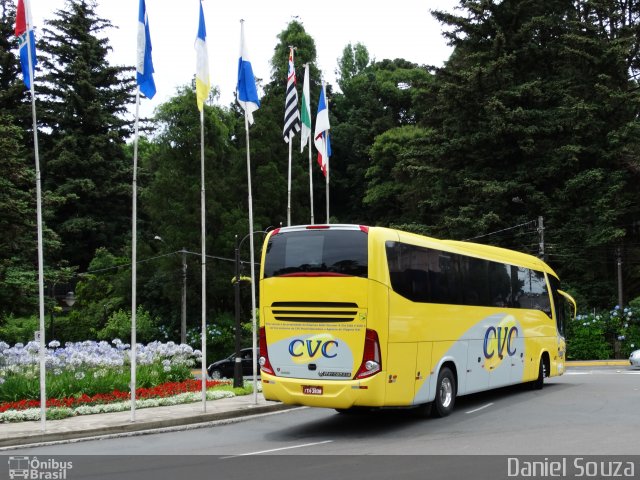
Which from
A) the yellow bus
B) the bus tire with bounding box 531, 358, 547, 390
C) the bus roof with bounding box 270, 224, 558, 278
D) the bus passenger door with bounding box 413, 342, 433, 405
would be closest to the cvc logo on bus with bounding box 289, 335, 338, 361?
the yellow bus

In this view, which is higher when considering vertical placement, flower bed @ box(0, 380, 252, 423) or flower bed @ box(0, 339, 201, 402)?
flower bed @ box(0, 339, 201, 402)

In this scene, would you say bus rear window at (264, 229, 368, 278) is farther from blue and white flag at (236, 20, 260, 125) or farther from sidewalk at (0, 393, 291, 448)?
blue and white flag at (236, 20, 260, 125)

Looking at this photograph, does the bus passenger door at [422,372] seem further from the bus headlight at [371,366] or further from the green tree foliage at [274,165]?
the green tree foliage at [274,165]

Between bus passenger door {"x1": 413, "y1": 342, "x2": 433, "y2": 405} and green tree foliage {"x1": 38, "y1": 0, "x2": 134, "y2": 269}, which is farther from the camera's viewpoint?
green tree foliage {"x1": 38, "y1": 0, "x2": 134, "y2": 269}

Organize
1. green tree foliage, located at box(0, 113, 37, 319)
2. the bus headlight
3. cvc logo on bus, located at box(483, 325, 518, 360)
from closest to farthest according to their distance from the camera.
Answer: the bus headlight → cvc logo on bus, located at box(483, 325, 518, 360) → green tree foliage, located at box(0, 113, 37, 319)

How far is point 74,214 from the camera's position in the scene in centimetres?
6431

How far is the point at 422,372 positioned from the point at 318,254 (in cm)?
318

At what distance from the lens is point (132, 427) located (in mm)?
14641

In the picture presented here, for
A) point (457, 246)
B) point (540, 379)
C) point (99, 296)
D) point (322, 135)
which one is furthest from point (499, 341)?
point (99, 296)

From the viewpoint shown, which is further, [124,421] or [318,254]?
A: [124,421]

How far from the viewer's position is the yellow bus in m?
13.3

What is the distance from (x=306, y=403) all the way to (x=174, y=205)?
142ft
